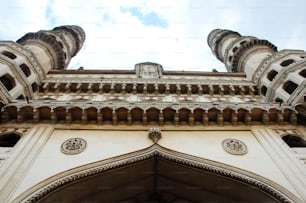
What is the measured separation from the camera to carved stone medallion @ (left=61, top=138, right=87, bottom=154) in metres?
9.52

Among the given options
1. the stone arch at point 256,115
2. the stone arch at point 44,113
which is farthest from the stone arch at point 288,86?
the stone arch at point 44,113

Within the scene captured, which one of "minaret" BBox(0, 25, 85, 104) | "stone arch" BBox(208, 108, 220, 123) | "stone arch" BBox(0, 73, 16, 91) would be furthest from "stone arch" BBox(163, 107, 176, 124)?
"stone arch" BBox(0, 73, 16, 91)

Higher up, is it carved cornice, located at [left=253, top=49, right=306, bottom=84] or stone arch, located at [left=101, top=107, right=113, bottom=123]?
carved cornice, located at [left=253, top=49, right=306, bottom=84]

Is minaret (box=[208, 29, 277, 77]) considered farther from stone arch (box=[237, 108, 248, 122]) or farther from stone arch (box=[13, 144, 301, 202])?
stone arch (box=[13, 144, 301, 202])

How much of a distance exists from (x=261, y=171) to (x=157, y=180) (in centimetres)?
322

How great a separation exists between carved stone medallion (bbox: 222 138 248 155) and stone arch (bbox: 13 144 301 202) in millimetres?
918

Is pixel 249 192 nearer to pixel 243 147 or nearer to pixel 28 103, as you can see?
pixel 243 147

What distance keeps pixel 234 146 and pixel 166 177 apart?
242 centimetres

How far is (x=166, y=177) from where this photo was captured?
993cm

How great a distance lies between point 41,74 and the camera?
16.7 m

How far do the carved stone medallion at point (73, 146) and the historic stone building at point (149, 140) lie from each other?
0.03 metres

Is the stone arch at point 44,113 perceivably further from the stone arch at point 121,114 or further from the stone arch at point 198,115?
the stone arch at point 198,115

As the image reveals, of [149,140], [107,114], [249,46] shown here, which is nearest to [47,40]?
[107,114]

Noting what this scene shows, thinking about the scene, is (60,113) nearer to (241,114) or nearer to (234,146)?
(234,146)
